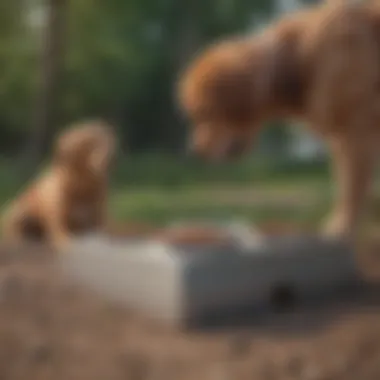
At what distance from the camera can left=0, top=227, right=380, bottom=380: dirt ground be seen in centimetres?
87

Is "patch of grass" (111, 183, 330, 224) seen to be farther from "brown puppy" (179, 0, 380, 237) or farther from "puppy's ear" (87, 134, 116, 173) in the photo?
"brown puppy" (179, 0, 380, 237)

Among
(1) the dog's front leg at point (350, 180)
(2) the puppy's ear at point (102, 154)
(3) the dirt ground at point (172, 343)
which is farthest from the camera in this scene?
(2) the puppy's ear at point (102, 154)

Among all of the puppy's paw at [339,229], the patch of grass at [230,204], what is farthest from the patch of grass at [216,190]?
the puppy's paw at [339,229]

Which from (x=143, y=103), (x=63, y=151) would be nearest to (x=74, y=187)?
(x=63, y=151)

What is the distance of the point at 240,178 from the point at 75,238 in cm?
29

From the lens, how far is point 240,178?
4.66ft

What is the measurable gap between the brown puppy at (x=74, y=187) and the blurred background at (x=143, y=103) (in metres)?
0.04

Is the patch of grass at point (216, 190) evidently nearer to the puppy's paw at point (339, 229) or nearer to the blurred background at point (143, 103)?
the blurred background at point (143, 103)

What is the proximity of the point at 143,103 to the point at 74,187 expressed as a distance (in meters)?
0.17

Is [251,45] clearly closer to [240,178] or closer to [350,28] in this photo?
[350,28]

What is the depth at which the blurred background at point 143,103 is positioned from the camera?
1344 mm

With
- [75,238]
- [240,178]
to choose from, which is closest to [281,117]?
[240,178]

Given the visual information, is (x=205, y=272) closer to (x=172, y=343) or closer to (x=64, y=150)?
Result: (x=172, y=343)

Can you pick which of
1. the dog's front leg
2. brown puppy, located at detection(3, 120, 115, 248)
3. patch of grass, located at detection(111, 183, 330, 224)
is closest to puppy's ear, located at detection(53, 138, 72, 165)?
brown puppy, located at detection(3, 120, 115, 248)
